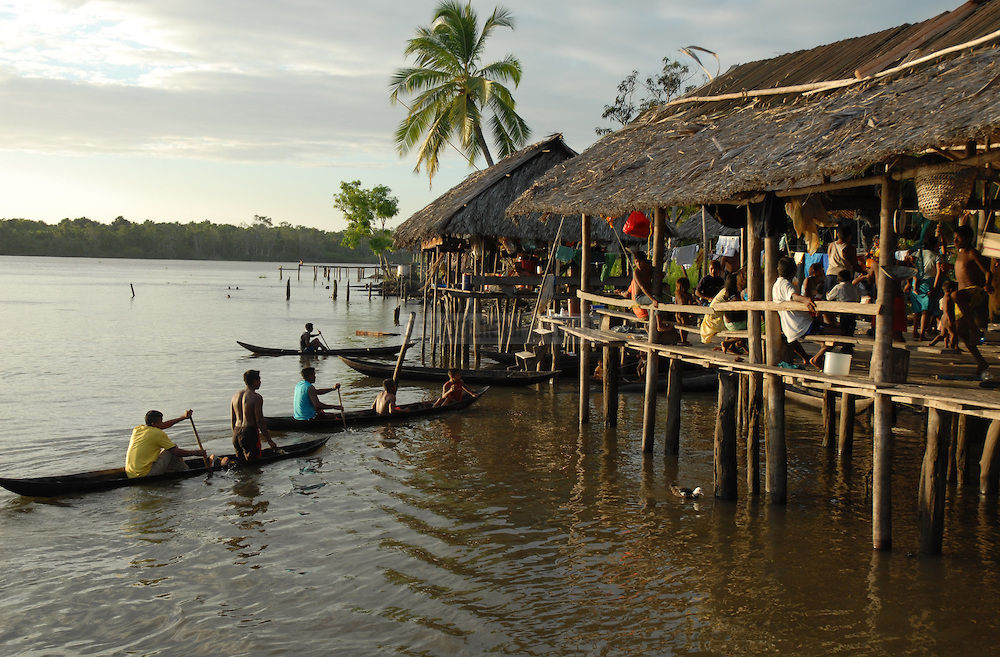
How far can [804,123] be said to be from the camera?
7918 mm

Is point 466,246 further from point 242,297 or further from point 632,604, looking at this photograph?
point 242,297

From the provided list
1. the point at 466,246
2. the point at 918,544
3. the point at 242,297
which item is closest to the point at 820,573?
the point at 918,544

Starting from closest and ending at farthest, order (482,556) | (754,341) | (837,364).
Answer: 1. (837,364)
2. (482,556)
3. (754,341)

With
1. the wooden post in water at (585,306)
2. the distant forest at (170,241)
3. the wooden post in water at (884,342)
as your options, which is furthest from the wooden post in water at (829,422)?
the distant forest at (170,241)

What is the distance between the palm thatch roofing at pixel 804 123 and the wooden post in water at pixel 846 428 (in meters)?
3.86

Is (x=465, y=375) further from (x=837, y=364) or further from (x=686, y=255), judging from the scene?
(x=837, y=364)

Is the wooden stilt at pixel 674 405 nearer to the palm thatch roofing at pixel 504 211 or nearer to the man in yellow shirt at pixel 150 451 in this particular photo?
the man in yellow shirt at pixel 150 451

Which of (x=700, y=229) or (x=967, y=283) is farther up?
(x=700, y=229)

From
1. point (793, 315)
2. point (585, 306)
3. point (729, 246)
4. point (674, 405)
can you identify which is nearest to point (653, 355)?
point (674, 405)

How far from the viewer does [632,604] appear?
650cm

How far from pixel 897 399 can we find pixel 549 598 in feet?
11.2

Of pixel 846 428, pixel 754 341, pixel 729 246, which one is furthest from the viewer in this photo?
pixel 729 246

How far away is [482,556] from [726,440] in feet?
10.0

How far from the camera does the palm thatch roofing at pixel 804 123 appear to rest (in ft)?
21.1
